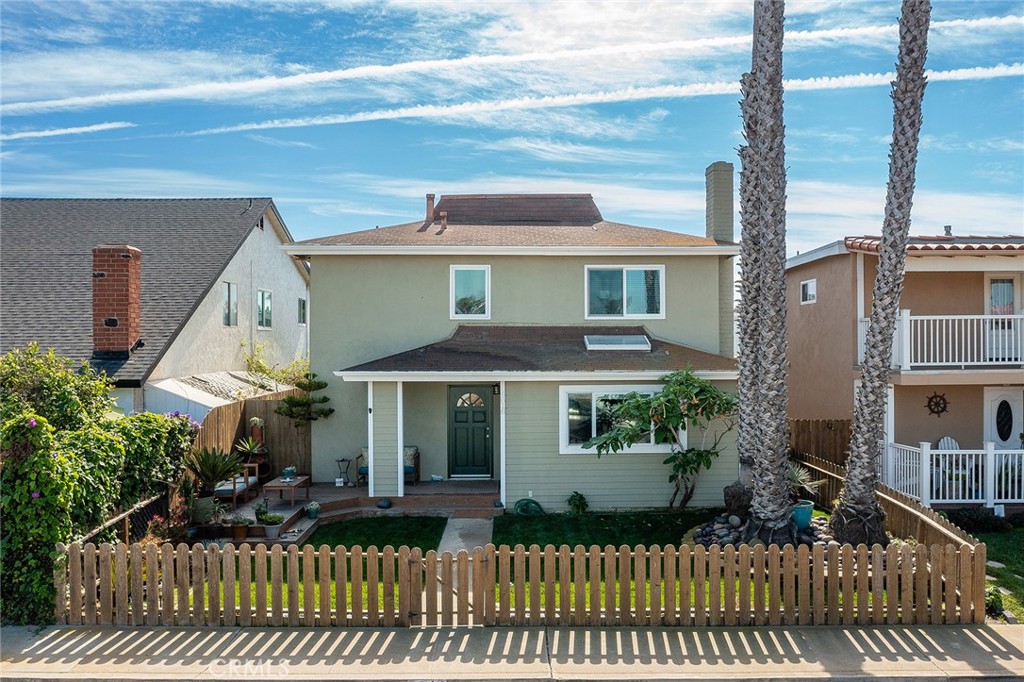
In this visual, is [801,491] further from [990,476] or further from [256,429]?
[256,429]

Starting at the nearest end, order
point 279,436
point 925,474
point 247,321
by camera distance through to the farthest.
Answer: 1. point 925,474
2. point 279,436
3. point 247,321

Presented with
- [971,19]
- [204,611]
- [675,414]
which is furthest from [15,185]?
[971,19]

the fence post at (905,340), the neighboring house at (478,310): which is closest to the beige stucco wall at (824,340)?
the fence post at (905,340)

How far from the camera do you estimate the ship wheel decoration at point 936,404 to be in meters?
17.0

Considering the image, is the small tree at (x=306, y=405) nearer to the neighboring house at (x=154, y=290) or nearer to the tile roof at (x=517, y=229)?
the neighboring house at (x=154, y=290)

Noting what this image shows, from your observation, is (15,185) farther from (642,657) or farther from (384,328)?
(642,657)

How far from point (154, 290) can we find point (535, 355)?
10.2 meters

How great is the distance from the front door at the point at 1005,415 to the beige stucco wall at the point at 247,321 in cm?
1961

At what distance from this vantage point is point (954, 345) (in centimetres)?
1588

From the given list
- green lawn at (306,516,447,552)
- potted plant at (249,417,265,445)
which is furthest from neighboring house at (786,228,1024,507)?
potted plant at (249,417,265,445)

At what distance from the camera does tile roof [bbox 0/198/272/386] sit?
52.6ft

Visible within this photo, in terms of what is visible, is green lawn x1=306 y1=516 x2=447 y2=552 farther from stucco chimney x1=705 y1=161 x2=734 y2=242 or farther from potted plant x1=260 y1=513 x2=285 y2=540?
stucco chimney x1=705 y1=161 x2=734 y2=242

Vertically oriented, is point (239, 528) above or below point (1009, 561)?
above

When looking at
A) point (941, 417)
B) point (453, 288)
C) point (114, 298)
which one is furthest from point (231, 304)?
point (941, 417)
